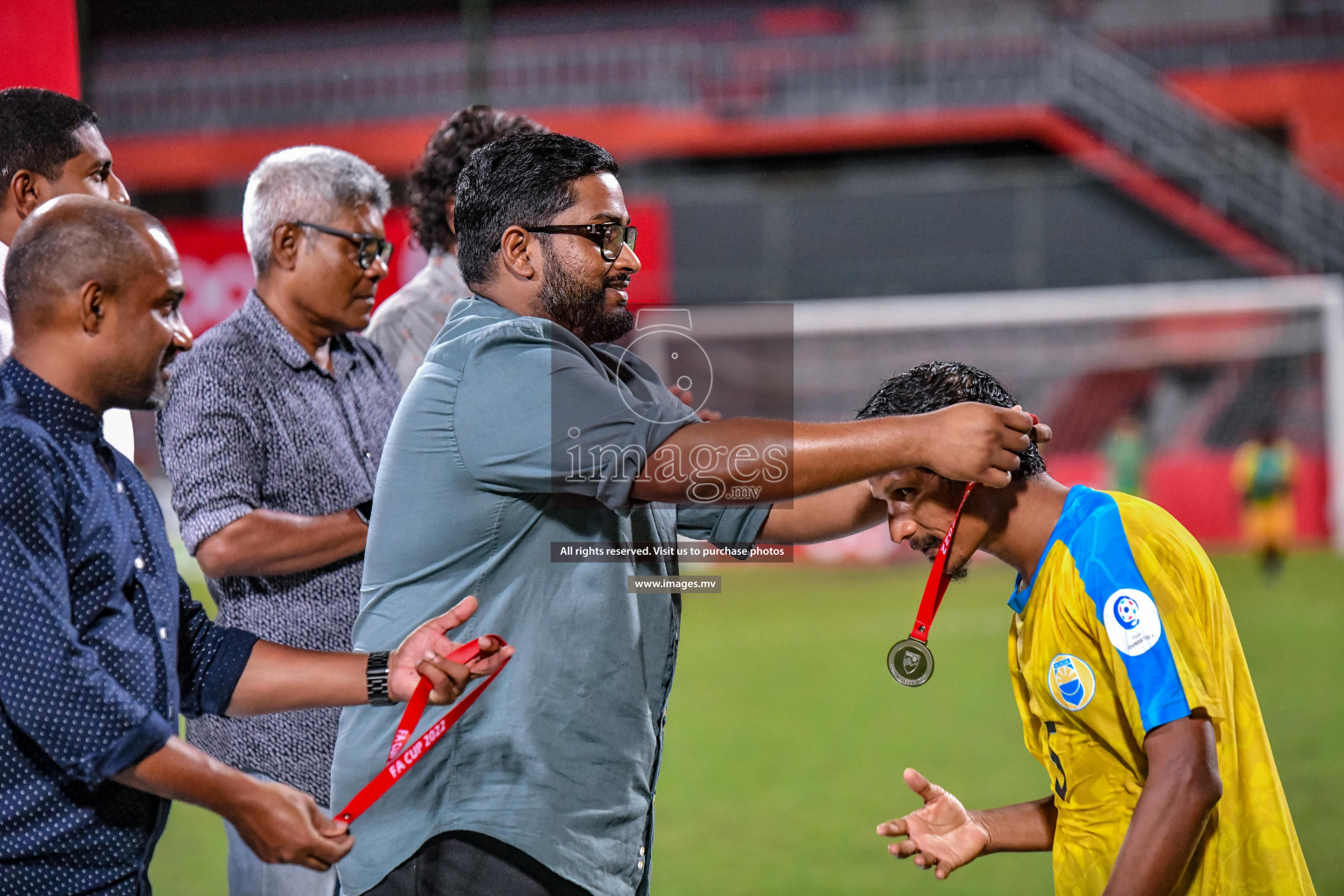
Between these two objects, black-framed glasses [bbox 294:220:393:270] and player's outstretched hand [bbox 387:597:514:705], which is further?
black-framed glasses [bbox 294:220:393:270]

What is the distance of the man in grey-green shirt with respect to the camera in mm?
1919

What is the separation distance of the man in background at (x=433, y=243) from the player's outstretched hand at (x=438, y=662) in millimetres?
1270

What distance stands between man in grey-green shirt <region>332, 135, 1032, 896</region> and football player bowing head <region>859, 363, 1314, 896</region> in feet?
1.08

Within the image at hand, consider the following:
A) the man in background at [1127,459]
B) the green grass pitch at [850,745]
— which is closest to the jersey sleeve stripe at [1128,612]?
the green grass pitch at [850,745]

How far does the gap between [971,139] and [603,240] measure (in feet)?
64.9

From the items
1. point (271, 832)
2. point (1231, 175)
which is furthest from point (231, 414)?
point (1231, 175)

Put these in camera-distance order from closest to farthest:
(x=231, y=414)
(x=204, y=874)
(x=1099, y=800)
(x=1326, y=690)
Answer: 1. (x=1099, y=800)
2. (x=231, y=414)
3. (x=204, y=874)
4. (x=1326, y=690)

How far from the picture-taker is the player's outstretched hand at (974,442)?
6.20ft

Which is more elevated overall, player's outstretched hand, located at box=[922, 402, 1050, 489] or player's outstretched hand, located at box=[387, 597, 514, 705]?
player's outstretched hand, located at box=[922, 402, 1050, 489]

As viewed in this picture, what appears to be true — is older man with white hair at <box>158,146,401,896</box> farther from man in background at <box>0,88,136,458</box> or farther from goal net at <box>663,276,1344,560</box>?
goal net at <box>663,276,1344,560</box>

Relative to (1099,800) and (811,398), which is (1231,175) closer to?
(811,398)

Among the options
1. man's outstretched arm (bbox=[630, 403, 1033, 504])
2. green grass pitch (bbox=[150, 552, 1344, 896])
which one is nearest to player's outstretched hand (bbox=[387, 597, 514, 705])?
man's outstretched arm (bbox=[630, 403, 1033, 504])

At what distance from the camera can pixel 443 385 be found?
2.04m

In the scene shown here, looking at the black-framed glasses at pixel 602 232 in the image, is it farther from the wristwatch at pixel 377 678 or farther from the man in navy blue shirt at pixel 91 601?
the wristwatch at pixel 377 678
